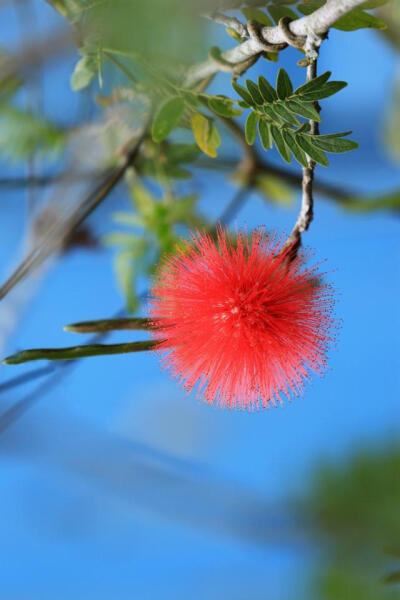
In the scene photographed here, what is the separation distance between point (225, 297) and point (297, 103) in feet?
0.57

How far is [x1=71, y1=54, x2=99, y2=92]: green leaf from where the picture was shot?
1.95 feet

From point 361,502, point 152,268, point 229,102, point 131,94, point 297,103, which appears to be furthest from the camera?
point 361,502

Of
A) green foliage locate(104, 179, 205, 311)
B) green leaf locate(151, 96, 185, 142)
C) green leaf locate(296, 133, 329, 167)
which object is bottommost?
green leaf locate(296, 133, 329, 167)

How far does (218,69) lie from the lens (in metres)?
0.63

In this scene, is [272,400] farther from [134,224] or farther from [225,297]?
[134,224]

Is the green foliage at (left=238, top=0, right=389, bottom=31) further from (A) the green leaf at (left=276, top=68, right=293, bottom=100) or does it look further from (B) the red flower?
(B) the red flower

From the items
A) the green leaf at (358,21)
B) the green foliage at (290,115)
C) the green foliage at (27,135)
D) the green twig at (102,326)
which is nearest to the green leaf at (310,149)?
the green foliage at (290,115)

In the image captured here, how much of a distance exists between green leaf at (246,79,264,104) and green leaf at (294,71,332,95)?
4 cm

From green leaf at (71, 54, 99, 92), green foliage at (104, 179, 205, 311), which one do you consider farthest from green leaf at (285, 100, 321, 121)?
green foliage at (104, 179, 205, 311)

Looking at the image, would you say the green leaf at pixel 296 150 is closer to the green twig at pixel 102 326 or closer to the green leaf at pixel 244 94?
the green leaf at pixel 244 94

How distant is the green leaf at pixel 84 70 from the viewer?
595 mm

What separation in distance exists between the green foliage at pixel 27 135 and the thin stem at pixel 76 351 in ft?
2.08

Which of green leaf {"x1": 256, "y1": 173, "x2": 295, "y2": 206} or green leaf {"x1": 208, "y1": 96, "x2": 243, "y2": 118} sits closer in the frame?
green leaf {"x1": 208, "y1": 96, "x2": 243, "y2": 118}

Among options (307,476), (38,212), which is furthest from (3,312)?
(307,476)
